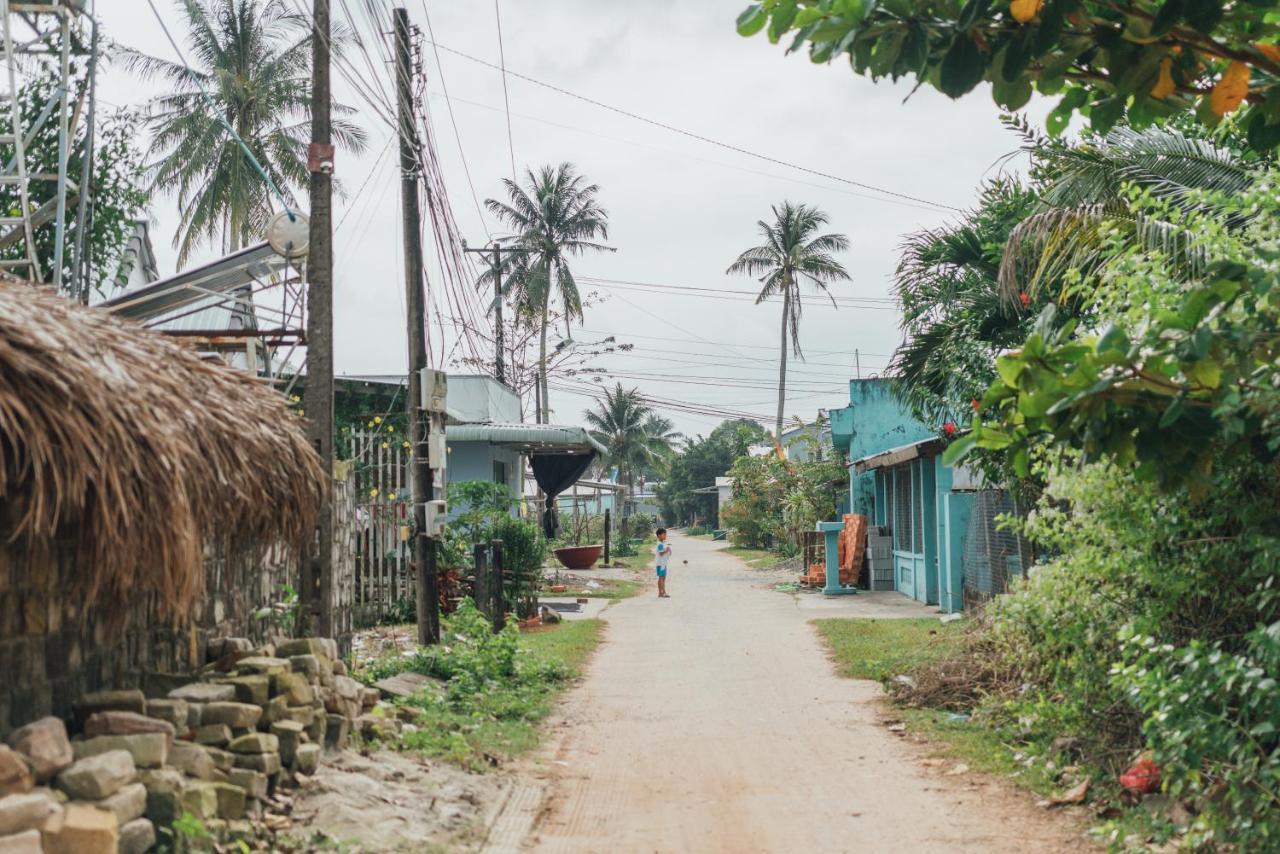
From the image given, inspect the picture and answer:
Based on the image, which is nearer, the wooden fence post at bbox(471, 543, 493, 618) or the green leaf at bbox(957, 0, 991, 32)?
the green leaf at bbox(957, 0, 991, 32)

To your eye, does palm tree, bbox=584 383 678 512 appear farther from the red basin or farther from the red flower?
the red flower

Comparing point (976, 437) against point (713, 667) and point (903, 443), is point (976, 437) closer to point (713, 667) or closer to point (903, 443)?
point (713, 667)

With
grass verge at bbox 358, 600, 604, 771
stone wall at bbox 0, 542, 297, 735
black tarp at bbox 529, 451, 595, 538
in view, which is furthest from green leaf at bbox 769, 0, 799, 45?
black tarp at bbox 529, 451, 595, 538

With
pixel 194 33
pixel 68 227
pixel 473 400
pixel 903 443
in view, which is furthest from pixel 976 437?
pixel 194 33

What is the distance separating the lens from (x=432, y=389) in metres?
12.6

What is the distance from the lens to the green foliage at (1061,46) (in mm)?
3830

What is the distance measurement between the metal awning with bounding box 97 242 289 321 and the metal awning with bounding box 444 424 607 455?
36.4 ft

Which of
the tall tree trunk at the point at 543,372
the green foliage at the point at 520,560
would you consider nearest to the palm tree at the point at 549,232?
the tall tree trunk at the point at 543,372

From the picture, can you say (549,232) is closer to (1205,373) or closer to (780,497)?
(780,497)

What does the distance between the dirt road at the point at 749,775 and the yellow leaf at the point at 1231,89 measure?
3.88 meters

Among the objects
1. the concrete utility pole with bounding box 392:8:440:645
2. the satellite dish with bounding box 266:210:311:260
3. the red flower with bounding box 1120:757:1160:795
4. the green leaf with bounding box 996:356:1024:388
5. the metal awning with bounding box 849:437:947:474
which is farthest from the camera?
the metal awning with bounding box 849:437:947:474

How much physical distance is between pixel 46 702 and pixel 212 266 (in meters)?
7.18

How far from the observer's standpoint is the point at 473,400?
27641mm

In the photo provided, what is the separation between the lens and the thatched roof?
4.75 m
